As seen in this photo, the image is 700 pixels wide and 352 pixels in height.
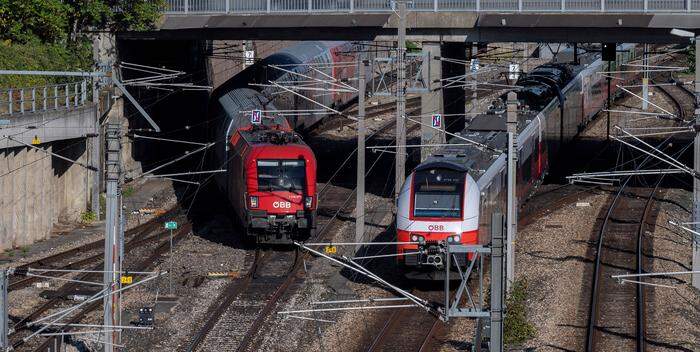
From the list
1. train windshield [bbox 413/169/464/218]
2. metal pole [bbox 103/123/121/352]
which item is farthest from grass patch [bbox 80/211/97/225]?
metal pole [bbox 103/123/121/352]

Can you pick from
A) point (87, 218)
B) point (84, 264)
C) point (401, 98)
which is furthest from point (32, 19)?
point (401, 98)

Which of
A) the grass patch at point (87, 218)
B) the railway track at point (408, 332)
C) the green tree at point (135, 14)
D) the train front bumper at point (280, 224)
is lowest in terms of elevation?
the railway track at point (408, 332)

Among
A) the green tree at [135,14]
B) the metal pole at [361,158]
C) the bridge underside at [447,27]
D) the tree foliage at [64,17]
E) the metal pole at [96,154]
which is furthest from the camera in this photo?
the tree foliage at [64,17]

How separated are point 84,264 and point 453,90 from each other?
17.1 metres

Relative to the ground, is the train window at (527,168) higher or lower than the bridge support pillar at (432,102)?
lower

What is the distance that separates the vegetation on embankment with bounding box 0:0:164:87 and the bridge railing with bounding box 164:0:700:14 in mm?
1218

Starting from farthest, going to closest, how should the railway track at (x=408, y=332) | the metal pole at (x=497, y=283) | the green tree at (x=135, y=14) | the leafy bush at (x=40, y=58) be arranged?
the green tree at (x=135, y=14) → the leafy bush at (x=40, y=58) → the railway track at (x=408, y=332) → the metal pole at (x=497, y=283)

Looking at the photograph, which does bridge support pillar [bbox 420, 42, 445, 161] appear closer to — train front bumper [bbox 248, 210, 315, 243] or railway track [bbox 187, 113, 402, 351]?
railway track [bbox 187, 113, 402, 351]

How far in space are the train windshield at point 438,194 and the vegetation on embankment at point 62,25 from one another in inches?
561

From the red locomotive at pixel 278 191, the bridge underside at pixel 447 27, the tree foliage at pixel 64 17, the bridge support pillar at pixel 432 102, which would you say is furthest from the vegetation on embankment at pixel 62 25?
the red locomotive at pixel 278 191

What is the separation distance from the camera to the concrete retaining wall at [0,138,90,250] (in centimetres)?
3195

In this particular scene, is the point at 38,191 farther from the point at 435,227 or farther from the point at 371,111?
the point at 371,111

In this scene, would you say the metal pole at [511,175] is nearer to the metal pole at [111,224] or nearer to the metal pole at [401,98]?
the metal pole at [401,98]

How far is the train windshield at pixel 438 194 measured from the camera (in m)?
26.4
